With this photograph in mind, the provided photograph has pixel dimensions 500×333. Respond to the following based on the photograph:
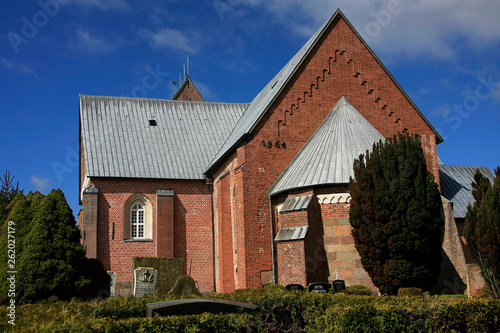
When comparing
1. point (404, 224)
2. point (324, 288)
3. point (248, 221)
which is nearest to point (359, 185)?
point (404, 224)

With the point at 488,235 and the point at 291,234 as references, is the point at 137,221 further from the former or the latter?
the point at 488,235

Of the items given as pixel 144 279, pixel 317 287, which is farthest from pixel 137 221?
pixel 317 287

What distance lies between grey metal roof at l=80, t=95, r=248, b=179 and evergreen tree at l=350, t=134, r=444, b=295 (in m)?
11.8

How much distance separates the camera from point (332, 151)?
2016cm

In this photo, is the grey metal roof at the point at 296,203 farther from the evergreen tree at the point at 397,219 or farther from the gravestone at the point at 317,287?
the gravestone at the point at 317,287

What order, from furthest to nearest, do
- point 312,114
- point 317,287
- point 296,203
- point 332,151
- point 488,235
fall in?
point 312,114
point 332,151
point 296,203
point 317,287
point 488,235

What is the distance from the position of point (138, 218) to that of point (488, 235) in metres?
16.8

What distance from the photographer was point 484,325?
30.7ft

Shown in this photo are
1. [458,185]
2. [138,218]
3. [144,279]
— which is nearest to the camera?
[144,279]

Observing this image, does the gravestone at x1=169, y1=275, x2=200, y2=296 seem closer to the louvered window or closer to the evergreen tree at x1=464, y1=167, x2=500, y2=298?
the evergreen tree at x1=464, y1=167, x2=500, y2=298

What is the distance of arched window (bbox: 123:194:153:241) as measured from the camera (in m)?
25.3

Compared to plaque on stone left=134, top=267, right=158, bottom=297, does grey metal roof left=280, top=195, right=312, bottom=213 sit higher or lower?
higher

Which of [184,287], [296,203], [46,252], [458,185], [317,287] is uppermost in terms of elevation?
[458,185]

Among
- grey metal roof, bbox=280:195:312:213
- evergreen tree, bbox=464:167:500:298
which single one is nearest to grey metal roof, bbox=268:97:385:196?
grey metal roof, bbox=280:195:312:213
